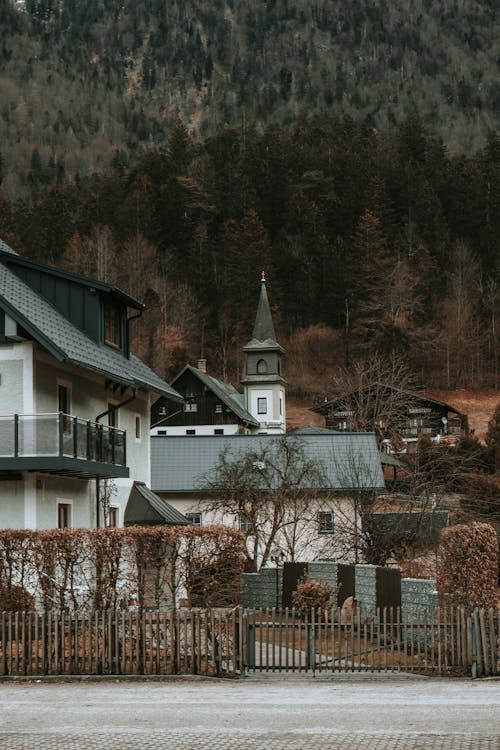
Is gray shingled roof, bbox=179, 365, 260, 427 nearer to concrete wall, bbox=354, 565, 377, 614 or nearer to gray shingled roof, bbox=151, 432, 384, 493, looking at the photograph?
gray shingled roof, bbox=151, 432, 384, 493

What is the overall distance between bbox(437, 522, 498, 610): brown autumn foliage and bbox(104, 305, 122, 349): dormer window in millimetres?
14870

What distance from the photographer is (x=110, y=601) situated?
21500 millimetres

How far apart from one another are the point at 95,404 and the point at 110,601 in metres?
12.1

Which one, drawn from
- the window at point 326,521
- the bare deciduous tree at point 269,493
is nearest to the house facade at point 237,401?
the bare deciduous tree at point 269,493

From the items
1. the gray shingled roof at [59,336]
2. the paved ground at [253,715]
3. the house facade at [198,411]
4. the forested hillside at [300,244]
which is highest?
the forested hillside at [300,244]

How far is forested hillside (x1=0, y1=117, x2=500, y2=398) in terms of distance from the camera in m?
99.3

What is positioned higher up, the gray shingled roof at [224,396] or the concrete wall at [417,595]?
the gray shingled roof at [224,396]

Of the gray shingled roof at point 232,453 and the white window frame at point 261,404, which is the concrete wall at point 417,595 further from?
the white window frame at point 261,404

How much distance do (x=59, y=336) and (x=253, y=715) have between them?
16.1 m

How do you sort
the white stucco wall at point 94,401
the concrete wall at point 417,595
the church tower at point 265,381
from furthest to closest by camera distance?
the church tower at point 265,381
the white stucco wall at point 94,401
the concrete wall at point 417,595

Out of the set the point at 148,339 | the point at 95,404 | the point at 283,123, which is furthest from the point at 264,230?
the point at 95,404

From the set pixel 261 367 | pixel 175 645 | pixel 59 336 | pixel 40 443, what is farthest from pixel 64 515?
pixel 261 367

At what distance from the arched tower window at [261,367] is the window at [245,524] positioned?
4245 cm

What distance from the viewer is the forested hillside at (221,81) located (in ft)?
519
